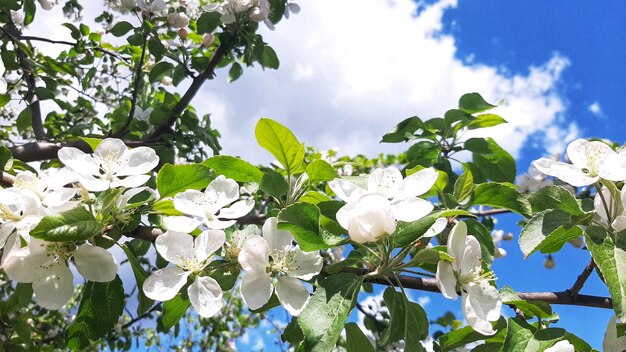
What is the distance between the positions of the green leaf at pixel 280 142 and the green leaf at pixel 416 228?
0.28 m

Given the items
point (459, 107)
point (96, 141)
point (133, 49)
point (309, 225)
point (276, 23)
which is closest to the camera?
point (309, 225)

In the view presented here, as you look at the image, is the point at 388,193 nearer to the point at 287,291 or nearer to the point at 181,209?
the point at 287,291

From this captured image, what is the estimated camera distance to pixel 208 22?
2.54 m

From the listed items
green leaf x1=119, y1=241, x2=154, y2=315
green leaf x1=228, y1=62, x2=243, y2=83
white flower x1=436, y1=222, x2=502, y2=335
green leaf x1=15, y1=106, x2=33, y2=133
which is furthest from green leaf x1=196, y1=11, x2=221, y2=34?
white flower x1=436, y1=222, x2=502, y2=335

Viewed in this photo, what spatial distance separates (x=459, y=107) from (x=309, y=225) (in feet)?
3.79

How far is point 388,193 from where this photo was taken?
979 millimetres

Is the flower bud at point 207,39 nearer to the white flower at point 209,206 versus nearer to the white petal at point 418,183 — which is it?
the white flower at point 209,206

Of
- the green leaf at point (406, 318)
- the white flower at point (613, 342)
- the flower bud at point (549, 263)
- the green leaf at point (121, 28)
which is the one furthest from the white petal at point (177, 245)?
the flower bud at point (549, 263)

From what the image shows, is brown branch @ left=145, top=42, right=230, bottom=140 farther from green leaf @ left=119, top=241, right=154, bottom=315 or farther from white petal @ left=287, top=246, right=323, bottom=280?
white petal @ left=287, top=246, right=323, bottom=280

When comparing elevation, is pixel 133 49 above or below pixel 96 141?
above

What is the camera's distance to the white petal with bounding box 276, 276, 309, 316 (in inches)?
36.0

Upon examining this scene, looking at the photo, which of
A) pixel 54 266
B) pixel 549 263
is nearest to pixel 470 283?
pixel 54 266

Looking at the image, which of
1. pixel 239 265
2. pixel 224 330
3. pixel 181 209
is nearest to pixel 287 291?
pixel 239 265

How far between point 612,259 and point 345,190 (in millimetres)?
415
